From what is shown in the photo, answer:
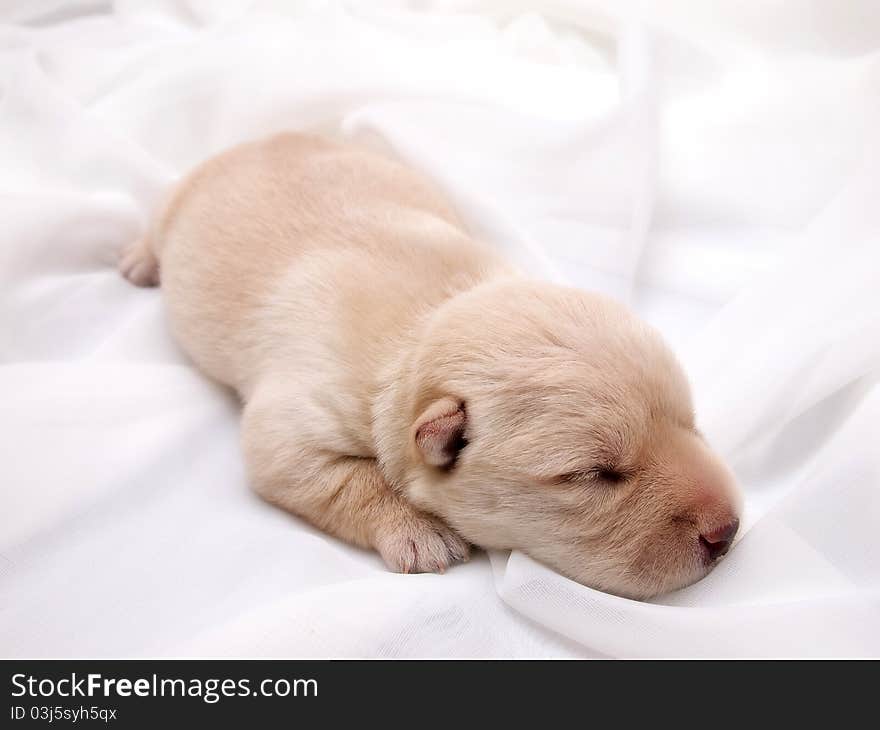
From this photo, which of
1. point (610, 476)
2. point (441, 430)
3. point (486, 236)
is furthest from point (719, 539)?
point (486, 236)

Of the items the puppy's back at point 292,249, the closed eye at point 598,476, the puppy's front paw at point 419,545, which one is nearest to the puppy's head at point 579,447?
the closed eye at point 598,476

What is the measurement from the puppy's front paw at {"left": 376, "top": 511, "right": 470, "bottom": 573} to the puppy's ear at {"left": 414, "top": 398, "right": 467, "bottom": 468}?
0.68 ft

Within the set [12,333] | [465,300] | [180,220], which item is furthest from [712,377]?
[12,333]

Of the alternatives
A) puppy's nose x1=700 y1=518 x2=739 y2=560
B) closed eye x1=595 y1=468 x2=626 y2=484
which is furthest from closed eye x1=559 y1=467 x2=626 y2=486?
puppy's nose x1=700 y1=518 x2=739 y2=560

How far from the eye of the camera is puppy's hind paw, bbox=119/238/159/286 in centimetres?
331

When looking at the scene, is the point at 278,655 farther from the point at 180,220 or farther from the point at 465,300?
Result: the point at 180,220

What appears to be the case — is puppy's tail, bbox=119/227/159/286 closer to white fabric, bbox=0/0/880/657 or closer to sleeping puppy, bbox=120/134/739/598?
white fabric, bbox=0/0/880/657

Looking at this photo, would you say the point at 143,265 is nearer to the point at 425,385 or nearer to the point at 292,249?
the point at 292,249

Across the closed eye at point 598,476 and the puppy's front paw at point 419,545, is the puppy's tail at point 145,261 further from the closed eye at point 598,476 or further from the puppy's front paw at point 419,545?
the closed eye at point 598,476

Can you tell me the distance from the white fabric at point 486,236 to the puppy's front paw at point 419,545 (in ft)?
0.16

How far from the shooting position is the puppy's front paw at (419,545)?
2.05m

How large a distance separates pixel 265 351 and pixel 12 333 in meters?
0.93

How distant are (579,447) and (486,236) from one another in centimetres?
154

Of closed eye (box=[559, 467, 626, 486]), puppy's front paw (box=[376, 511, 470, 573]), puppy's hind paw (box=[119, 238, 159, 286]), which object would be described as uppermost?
closed eye (box=[559, 467, 626, 486])
